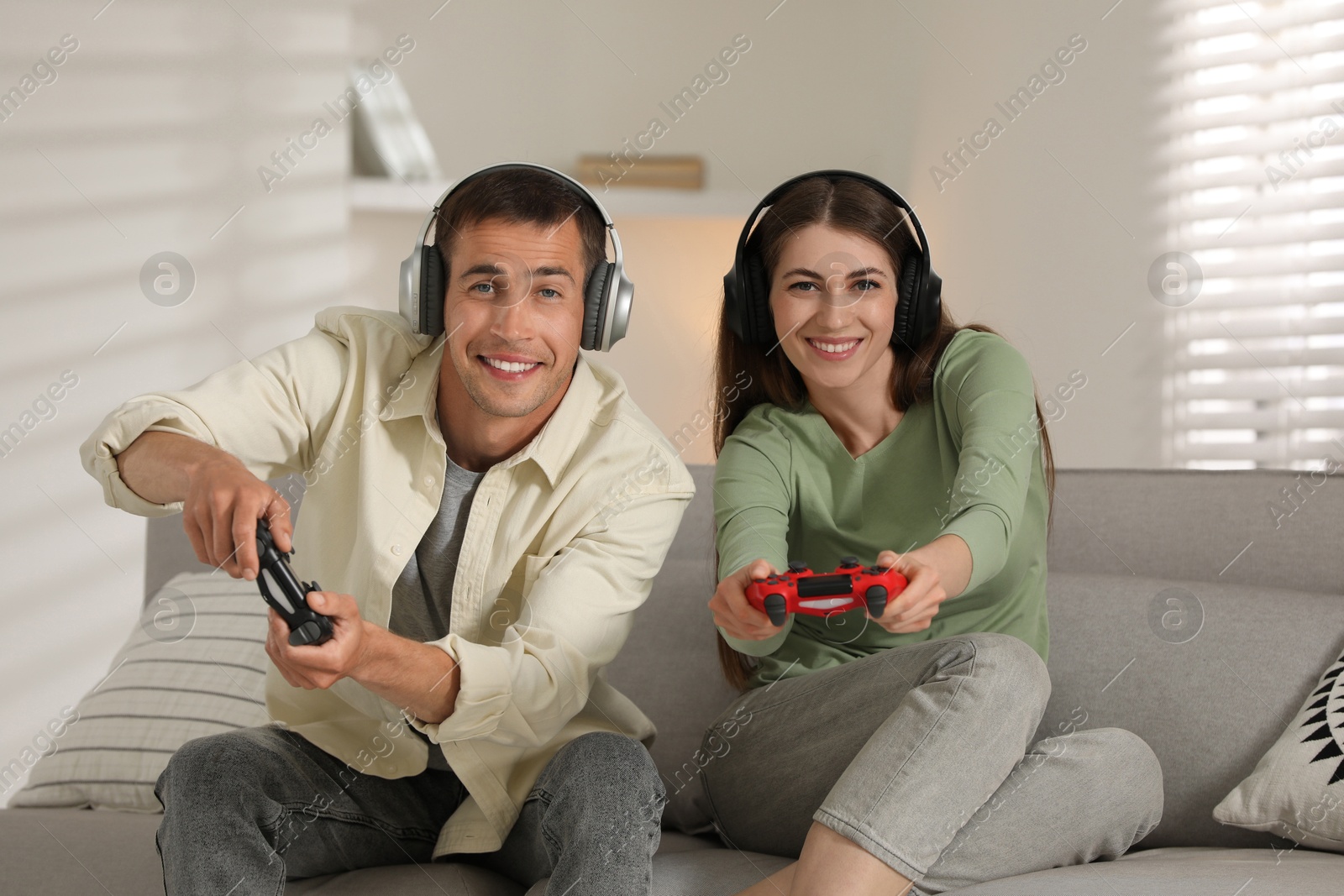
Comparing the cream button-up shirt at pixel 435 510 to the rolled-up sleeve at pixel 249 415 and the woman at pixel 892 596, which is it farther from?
the woman at pixel 892 596

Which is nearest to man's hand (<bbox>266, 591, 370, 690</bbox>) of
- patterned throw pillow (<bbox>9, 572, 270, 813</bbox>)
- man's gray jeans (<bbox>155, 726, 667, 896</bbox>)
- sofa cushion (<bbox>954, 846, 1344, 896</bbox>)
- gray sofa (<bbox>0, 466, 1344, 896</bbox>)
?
man's gray jeans (<bbox>155, 726, 667, 896</bbox>)

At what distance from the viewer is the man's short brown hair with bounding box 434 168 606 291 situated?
1403 millimetres

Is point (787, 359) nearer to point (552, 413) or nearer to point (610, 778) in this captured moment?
point (552, 413)

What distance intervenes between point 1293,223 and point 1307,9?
49 cm

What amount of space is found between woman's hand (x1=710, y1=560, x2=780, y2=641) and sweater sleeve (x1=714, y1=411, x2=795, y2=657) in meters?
0.04

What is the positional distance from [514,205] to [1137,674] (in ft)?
3.75

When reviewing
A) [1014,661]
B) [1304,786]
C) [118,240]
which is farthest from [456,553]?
[118,240]

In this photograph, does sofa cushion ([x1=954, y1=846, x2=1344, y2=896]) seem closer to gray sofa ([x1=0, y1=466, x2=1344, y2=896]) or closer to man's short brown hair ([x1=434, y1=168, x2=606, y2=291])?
gray sofa ([x1=0, y1=466, x2=1344, y2=896])

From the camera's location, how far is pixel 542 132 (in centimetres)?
352

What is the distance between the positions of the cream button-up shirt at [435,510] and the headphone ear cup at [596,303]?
2.4 inches

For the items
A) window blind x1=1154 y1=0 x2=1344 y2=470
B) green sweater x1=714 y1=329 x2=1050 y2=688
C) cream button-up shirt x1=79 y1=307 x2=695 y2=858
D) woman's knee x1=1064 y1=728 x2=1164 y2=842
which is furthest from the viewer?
window blind x1=1154 y1=0 x2=1344 y2=470

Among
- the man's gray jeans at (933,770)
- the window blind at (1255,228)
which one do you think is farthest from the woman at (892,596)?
the window blind at (1255,228)

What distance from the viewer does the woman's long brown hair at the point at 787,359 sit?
1.55 metres

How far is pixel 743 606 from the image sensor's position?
1271 mm
